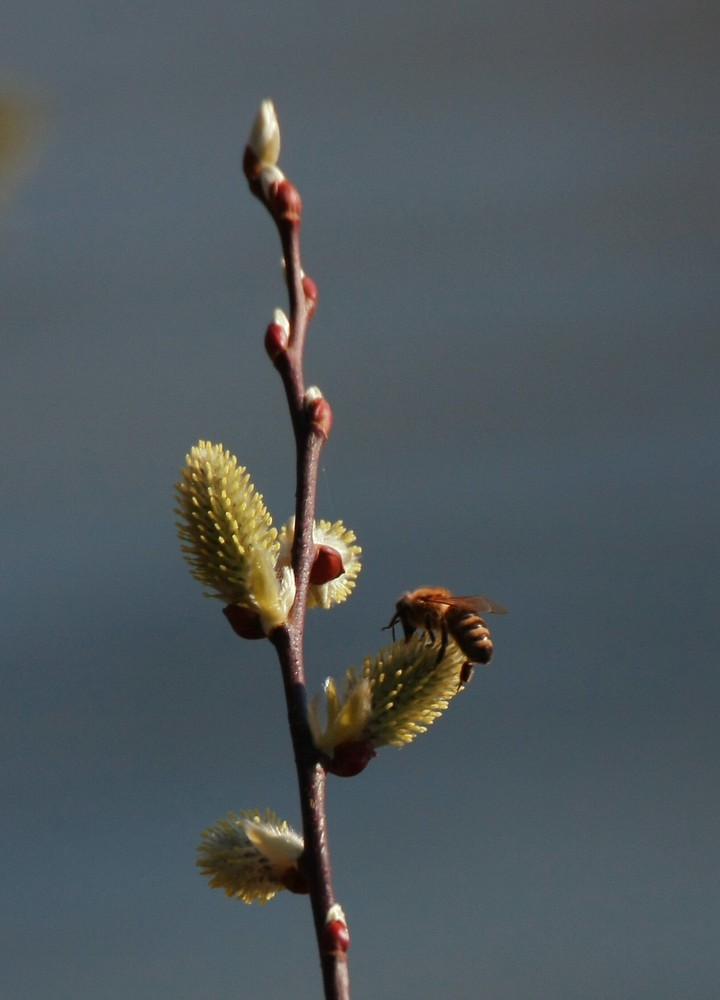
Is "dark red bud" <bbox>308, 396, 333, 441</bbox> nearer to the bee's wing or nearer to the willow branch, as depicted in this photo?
the willow branch

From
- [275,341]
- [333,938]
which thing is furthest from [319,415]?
[333,938]

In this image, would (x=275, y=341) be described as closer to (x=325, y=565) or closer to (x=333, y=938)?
(x=325, y=565)

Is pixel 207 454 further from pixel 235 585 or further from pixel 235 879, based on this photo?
pixel 235 879

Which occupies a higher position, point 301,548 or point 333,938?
point 301,548

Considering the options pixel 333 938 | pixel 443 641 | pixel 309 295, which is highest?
pixel 309 295

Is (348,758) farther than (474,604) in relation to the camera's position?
No

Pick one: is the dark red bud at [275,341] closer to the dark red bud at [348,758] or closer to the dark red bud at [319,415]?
the dark red bud at [319,415]

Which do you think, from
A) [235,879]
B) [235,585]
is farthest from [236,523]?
[235,879]

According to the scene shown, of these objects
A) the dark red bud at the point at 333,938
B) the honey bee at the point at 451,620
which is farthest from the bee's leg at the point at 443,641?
the dark red bud at the point at 333,938
